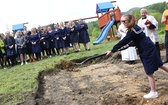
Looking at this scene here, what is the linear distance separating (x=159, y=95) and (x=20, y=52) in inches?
410

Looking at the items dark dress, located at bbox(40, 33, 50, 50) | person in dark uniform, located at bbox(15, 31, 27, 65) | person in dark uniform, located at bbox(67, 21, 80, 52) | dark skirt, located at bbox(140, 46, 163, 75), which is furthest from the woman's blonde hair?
dark dress, located at bbox(40, 33, 50, 50)

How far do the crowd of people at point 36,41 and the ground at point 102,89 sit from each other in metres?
5.24

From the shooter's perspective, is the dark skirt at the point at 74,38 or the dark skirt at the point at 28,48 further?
the dark skirt at the point at 74,38

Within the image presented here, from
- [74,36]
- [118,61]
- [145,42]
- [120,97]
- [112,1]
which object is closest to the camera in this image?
[145,42]

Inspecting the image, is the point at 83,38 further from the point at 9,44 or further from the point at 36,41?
the point at 9,44

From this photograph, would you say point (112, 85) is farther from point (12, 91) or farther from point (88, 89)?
point (12, 91)

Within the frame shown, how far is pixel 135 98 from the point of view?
5762mm

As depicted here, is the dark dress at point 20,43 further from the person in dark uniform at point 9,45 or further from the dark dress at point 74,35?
the dark dress at point 74,35

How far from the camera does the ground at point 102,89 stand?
19.3 feet

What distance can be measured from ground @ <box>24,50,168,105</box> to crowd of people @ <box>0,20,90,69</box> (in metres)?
5.24

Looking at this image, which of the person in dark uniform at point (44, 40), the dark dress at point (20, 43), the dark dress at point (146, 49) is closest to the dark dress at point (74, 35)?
the person in dark uniform at point (44, 40)

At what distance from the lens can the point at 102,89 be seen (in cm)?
722

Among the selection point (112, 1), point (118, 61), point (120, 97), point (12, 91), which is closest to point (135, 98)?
point (120, 97)

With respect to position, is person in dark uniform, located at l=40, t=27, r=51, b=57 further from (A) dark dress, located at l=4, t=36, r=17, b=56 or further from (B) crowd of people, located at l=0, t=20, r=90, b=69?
(A) dark dress, located at l=4, t=36, r=17, b=56
